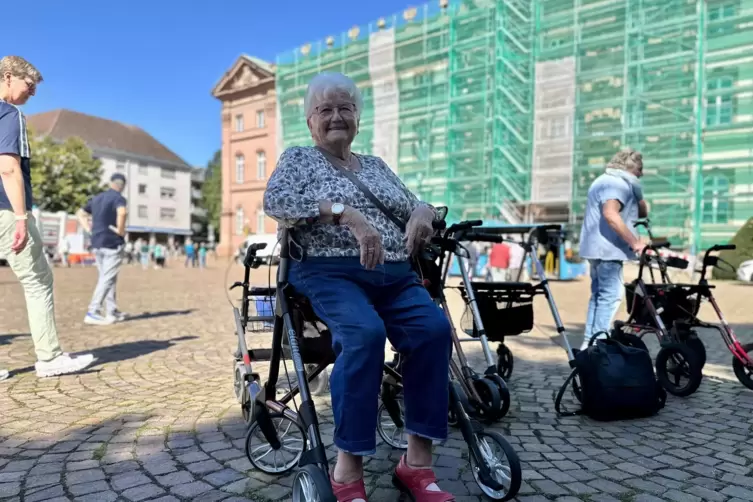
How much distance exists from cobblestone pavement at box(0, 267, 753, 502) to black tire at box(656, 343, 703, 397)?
106mm

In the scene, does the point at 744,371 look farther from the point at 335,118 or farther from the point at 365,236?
the point at 335,118

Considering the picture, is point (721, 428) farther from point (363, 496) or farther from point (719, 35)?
point (719, 35)

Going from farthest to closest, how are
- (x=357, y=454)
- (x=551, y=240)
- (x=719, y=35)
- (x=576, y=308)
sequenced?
(x=719, y=35), (x=576, y=308), (x=551, y=240), (x=357, y=454)

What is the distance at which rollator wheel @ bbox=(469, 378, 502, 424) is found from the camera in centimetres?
321

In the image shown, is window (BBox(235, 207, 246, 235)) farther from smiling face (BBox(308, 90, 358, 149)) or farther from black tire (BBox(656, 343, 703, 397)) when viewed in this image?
smiling face (BBox(308, 90, 358, 149))

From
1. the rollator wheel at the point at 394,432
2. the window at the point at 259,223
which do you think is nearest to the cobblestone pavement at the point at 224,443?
the rollator wheel at the point at 394,432

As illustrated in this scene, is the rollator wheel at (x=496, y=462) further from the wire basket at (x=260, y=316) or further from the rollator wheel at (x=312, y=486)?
the wire basket at (x=260, y=316)

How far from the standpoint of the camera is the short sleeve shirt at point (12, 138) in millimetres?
3803

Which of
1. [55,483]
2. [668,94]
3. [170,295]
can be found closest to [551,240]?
[55,483]

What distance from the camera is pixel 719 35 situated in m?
22.1

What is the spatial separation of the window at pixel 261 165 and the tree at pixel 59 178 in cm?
1264

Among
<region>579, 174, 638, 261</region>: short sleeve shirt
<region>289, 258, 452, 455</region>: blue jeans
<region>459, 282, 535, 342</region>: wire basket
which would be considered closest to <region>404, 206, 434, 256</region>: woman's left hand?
<region>289, 258, 452, 455</region>: blue jeans

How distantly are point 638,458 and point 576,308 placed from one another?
28.3 feet

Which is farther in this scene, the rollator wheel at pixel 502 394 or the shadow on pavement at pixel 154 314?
the shadow on pavement at pixel 154 314
